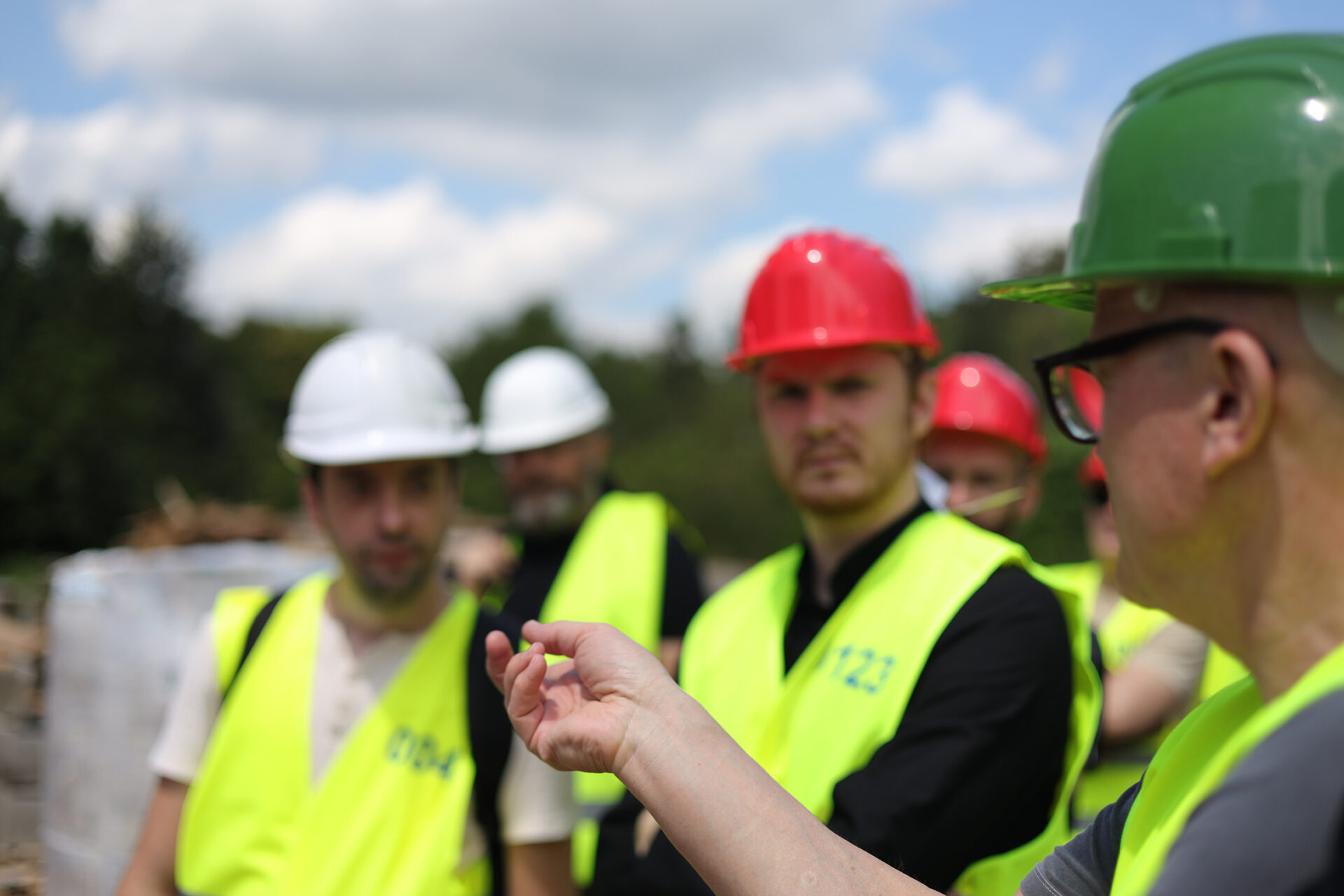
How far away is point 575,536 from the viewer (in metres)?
4.94

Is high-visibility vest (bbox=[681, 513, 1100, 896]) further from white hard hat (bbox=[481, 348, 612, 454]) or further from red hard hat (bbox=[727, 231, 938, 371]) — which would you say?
white hard hat (bbox=[481, 348, 612, 454])

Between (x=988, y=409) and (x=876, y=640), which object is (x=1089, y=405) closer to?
(x=988, y=409)

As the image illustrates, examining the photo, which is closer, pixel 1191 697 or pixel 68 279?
pixel 1191 697

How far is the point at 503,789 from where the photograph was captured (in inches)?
95.8

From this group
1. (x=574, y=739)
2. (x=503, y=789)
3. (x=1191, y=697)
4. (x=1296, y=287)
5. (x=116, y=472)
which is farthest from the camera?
(x=116, y=472)

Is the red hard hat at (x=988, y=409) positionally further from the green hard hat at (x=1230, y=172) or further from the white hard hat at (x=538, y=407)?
the green hard hat at (x=1230, y=172)

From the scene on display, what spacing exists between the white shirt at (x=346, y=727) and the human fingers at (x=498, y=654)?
2.77 ft

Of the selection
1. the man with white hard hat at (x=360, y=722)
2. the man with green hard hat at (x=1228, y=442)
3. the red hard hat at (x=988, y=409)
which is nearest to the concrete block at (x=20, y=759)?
the man with white hard hat at (x=360, y=722)

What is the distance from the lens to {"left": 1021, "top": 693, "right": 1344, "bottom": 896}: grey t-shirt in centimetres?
86

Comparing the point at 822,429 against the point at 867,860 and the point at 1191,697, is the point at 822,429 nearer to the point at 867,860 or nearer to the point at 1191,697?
the point at 867,860

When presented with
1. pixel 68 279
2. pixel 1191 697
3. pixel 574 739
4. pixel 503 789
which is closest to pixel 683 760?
pixel 574 739

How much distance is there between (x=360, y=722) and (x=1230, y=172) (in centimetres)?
227

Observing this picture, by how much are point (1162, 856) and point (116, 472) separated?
858 inches

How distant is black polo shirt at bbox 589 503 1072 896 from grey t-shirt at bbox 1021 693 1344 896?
3.21 ft
